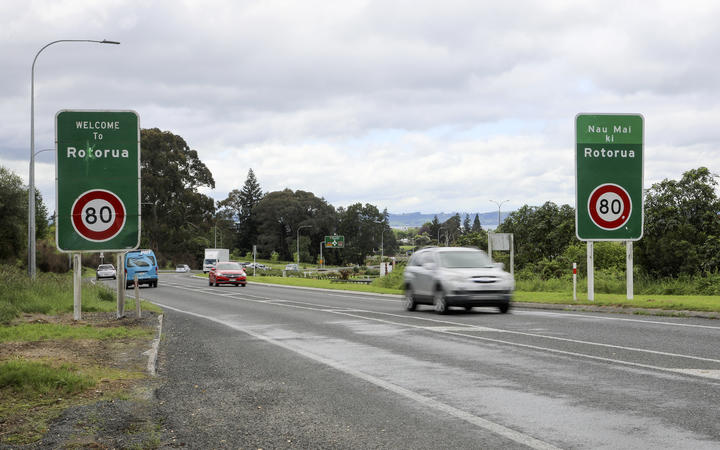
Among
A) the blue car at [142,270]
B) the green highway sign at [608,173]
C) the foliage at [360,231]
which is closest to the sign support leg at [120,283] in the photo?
the green highway sign at [608,173]

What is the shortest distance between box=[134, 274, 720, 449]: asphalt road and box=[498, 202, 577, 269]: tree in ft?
123

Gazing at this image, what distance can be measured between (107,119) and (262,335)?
18.5 feet

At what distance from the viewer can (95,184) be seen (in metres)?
15.3

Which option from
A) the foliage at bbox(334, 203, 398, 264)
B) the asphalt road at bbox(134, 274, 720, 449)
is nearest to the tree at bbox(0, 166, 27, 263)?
the asphalt road at bbox(134, 274, 720, 449)

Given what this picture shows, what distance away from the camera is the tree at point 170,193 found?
3376 inches

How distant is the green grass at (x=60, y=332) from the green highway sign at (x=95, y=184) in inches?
66.8

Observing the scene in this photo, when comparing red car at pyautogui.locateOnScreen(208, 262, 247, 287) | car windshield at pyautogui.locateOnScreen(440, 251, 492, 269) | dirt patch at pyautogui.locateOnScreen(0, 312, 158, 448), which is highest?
car windshield at pyautogui.locateOnScreen(440, 251, 492, 269)

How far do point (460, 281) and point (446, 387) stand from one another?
10.7 metres

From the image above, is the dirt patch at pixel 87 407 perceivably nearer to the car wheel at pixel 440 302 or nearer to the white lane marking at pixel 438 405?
the white lane marking at pixel 438 405

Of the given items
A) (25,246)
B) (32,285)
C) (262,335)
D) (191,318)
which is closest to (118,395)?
(262,335)

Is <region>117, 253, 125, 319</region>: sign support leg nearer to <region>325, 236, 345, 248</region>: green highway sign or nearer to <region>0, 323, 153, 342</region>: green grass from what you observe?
<region>0, 323, 153, 342</region>: green grass

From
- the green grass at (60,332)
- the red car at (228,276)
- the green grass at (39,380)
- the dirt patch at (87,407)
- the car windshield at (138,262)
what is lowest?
the red car at (228,276)

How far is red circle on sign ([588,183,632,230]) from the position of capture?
2192 centimetres

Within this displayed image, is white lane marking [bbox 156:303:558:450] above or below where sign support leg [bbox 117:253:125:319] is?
below
